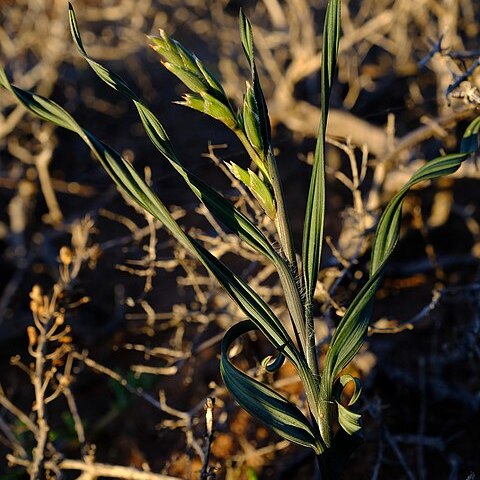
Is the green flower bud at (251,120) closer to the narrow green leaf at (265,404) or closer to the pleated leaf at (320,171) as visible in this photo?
the pleated leaf at (320,171)

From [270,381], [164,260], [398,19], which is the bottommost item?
[270,381]

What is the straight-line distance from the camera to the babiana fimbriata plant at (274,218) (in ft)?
4.25

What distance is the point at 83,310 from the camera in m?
3.99

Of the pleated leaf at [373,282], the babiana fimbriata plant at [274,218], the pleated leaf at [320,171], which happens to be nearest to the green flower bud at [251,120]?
the babiana fimbriata plant at [274,218]

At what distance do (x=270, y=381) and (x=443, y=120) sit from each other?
119 centimetres

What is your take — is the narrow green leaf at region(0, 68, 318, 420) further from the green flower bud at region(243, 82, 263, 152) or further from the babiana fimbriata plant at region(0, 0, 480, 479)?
the green flower bud at region(243, 82, 263, 152)

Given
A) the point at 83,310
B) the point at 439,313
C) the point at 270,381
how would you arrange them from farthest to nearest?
the point at 83,310
the point at 439,313
the point at 270,381

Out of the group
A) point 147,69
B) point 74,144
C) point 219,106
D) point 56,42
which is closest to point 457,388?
point 219,106

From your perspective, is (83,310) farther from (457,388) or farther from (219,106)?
(219,106)

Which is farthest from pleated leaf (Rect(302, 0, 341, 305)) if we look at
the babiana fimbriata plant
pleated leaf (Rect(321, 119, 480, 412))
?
pleated leaf (Rect(321, 119, 480, 412))

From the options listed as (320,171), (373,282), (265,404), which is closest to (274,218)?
(320,171)

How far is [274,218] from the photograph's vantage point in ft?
4.62

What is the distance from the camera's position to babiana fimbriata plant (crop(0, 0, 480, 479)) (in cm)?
130

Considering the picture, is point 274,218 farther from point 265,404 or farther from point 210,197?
point 265,404
